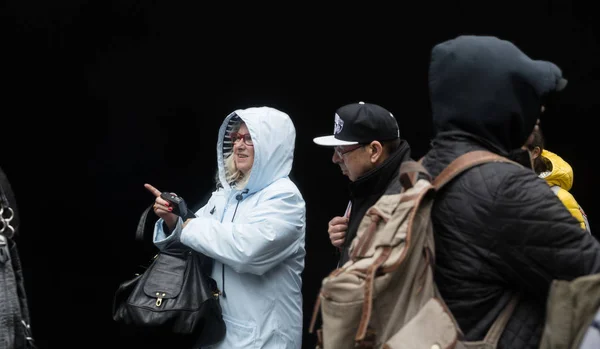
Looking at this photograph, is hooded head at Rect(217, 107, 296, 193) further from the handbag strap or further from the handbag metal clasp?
the handbag strap

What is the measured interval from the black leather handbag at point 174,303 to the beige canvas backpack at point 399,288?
137cm

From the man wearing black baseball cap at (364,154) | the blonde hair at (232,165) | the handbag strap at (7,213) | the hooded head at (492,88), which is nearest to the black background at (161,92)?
the blonde hair at (232,165)

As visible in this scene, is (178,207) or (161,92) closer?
(178,207)

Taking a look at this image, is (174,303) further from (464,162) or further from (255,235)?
(464,162)

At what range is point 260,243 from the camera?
356 centimetres

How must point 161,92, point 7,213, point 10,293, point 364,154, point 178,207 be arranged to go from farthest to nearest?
point 161,92 → point 178,207 → point 364,154 → point 7,213 → point 10,293

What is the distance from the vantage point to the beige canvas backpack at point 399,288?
7.02ft

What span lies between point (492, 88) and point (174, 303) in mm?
1731

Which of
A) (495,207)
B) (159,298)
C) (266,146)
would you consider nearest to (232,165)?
(266,146)

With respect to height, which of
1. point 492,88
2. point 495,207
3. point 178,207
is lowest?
point 178,207

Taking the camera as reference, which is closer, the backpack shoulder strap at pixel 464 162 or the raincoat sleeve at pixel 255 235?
the backpack shoulder strap at pixel 464 162

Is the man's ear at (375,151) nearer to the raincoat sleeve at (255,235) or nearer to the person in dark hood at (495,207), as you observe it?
the raincoat sleeve at (255,235)

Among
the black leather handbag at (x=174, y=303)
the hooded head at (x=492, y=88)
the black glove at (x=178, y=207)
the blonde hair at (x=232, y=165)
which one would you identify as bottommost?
the black leather handbag at (x=174, y=303)

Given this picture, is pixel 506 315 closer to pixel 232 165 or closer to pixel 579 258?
pixel 579 258
